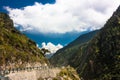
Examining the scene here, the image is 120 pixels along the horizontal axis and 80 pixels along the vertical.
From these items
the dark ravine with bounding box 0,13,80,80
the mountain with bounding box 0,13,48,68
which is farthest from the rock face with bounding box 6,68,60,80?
the mountain with bounding box 0,13,48,68

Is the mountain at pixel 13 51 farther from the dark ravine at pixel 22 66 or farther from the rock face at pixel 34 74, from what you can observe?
the rock face at pixel 34 74

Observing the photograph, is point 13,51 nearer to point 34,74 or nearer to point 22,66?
point 22,66

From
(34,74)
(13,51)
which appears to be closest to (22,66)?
(13,51)

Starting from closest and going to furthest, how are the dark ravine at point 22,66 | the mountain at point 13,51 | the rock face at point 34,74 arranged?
the rock face at point 34,74
the dark ravine at point 22,66
the mountain at point 13,51

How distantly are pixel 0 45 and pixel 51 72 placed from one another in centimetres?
4593

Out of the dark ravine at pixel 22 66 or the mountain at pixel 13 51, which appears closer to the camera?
the dark ravine at pixel 22 66

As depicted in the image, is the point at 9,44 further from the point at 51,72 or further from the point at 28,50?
the point at 51,72

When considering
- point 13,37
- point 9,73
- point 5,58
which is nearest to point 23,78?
point 9,73

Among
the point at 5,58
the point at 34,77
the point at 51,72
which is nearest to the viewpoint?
the point at 34,77

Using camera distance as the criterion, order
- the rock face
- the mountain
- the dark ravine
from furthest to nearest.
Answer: the mountain → the dark ravine → the rock face

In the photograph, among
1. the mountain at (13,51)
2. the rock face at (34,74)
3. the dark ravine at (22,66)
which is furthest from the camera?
the mountain at (13,51)

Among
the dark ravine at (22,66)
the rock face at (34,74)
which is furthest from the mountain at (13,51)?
the rock face at (34,74)

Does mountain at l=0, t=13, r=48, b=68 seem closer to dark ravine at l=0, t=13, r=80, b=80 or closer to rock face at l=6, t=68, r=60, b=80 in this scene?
dark ravine at l=0, t=13, r=80, b=80

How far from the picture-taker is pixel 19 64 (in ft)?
488
